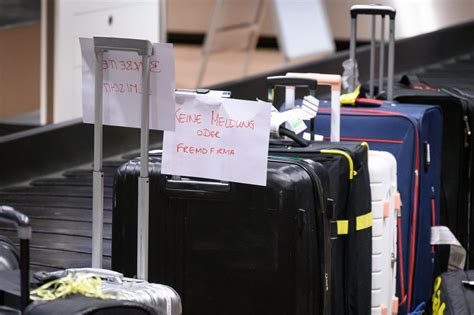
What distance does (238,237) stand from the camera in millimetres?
2545

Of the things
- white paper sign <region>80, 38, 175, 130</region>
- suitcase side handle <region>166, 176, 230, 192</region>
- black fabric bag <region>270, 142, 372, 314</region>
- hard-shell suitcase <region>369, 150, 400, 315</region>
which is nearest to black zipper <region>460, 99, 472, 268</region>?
hard-shell suitcase <region>369, 150, 400, 315</region>

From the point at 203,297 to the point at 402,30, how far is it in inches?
300

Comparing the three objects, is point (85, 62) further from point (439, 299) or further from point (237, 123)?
point (439, 299)

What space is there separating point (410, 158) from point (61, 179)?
1601mm

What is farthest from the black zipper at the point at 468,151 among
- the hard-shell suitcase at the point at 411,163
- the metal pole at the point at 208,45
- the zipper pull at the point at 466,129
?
the metal pole at the point at 208,45

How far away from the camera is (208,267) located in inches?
101

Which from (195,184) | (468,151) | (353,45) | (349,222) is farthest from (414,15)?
(195,184)

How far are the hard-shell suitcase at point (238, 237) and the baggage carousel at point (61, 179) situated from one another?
24.2 inches

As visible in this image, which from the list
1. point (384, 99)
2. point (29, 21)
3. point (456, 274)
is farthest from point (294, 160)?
point (29, 21)

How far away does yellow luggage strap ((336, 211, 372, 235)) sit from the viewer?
2.83 metres

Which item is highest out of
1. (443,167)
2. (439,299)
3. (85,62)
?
(85,62)

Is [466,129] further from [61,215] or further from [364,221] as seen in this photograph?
[61,215]

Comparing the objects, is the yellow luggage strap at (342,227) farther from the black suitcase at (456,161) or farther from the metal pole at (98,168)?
the black suitcase at (456,161)

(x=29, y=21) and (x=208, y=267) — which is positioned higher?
(x=29, y=21)
